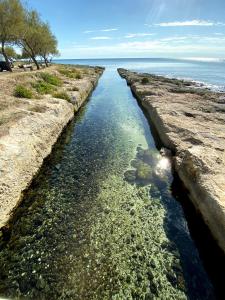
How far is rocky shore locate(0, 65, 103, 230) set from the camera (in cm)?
1280

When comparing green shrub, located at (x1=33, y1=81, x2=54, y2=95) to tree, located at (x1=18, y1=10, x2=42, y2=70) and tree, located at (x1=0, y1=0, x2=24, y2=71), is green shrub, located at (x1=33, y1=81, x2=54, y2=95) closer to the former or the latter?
tree, located at (x1=0, y1=0, x2=24, y2=71)

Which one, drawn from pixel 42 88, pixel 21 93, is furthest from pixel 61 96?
pixel 21 93

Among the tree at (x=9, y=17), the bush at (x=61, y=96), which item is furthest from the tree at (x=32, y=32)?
the bush at (x=61, y=96)

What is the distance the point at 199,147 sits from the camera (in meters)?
16.4

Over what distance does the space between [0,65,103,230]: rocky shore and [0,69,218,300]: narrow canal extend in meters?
0.79

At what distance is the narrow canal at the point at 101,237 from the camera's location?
8922 mm

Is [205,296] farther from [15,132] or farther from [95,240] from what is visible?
[15,132]

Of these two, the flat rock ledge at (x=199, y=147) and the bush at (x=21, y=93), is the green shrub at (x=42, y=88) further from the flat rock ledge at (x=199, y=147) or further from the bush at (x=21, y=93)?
the flat rock ledge at (x=199, y=147)

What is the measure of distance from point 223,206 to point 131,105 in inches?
1188

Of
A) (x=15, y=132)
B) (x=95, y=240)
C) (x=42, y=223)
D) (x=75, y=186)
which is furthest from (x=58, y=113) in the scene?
(x=95, y=240)

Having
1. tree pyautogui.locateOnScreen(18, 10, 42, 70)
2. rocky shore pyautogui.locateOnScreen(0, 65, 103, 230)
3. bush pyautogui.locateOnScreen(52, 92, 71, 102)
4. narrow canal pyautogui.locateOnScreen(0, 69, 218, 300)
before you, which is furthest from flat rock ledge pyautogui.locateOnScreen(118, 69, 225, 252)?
tree pyautogui.locateOnScreen(18, 10, 42, 70)

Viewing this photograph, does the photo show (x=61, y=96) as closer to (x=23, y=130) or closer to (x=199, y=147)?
(x=23, y=130)

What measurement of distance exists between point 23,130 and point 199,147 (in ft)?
38.7

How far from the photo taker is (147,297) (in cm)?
861
